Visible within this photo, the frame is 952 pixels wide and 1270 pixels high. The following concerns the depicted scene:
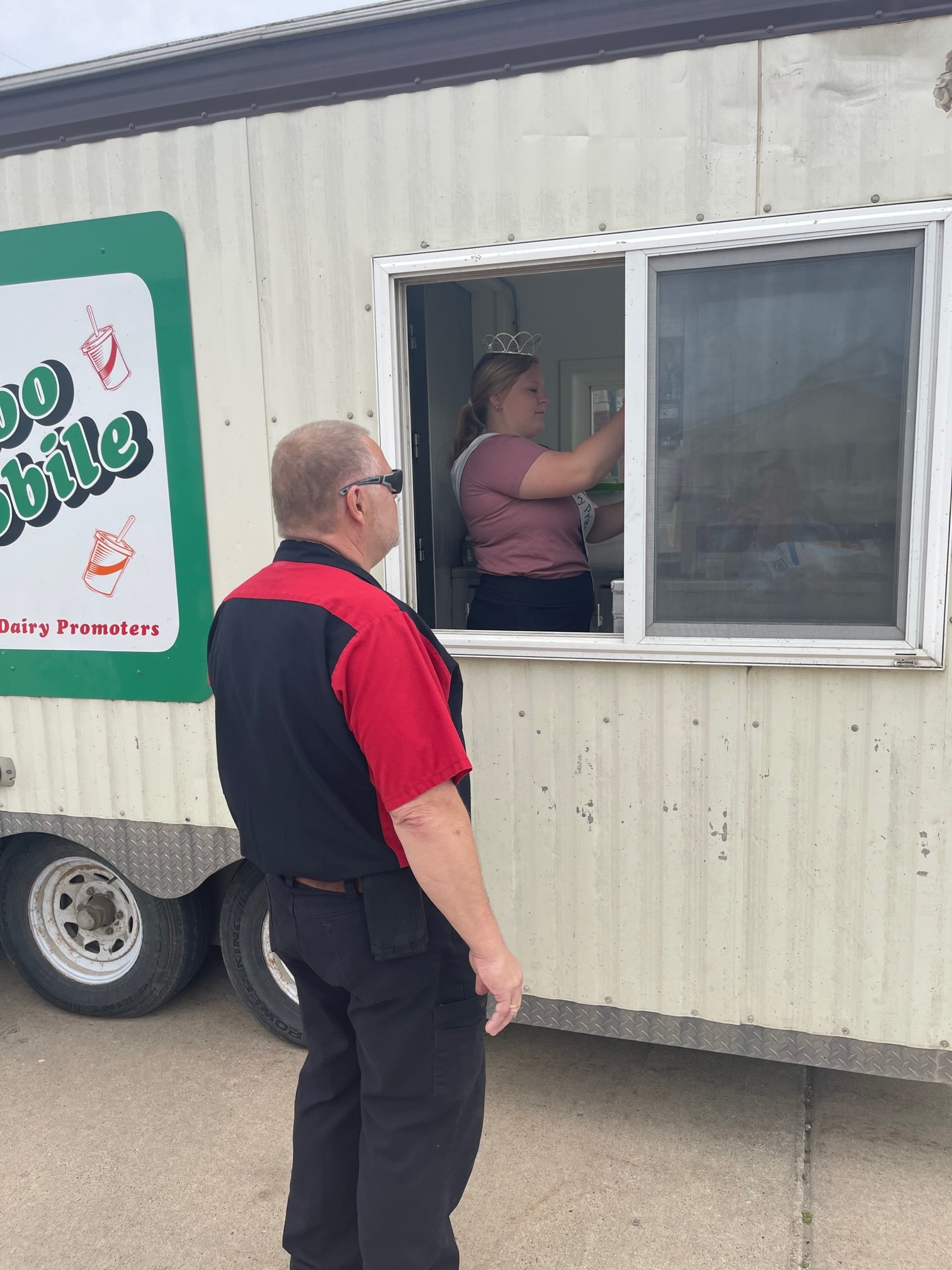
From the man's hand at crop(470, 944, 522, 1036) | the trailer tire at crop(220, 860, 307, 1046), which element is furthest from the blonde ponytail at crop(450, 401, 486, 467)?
the man's hand at crop(470, 944, 522, 1036)

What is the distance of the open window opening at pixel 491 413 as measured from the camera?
2949mm

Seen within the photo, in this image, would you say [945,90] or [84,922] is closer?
[945,90]

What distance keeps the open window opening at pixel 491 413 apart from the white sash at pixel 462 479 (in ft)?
0.04

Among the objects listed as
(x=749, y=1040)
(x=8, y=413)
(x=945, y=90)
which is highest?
(x=945, y=90)

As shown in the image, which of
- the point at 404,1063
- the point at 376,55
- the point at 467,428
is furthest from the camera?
the point at 467,428

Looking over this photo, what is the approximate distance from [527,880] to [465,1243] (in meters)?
0.90

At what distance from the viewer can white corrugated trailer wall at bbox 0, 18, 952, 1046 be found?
2.26 metres

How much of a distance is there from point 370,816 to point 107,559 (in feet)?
5.36

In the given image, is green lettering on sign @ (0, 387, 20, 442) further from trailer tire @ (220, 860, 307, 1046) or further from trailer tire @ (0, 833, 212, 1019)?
trailer tire @ (220, 860, 307, 1046)

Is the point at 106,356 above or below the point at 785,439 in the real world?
above

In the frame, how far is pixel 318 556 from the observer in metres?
1.81

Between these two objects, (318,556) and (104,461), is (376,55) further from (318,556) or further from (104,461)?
(318,556)

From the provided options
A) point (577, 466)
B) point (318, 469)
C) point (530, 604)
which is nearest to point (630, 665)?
point (530, 604)

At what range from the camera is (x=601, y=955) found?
2.67 m
